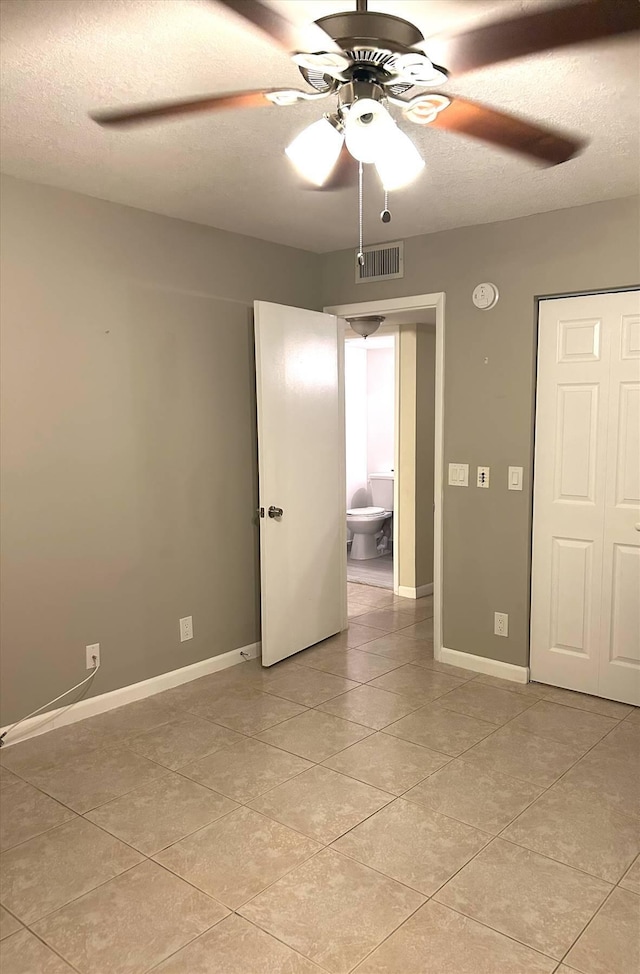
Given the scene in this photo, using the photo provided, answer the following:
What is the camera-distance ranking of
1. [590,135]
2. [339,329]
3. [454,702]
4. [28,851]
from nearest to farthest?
1. [28,851]
2. [590,135]
3. [454,702]
4. [339,329]

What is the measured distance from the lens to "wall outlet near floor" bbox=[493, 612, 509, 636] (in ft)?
13.0

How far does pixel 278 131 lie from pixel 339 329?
2.11 meters

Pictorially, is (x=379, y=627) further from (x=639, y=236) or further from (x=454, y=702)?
(x=639, y=236)

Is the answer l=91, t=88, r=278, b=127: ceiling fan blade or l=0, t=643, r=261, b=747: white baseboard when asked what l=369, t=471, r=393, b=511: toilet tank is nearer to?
l=0, t=643, r=261, b=747: white baseboard

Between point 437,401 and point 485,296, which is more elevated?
point 485,296

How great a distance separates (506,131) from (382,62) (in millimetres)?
868

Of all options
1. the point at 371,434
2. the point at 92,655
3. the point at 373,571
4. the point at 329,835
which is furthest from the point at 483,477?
the point at 371,434

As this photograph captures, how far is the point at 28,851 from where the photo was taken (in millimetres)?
2430

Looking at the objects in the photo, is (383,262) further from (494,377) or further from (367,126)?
(367,126)

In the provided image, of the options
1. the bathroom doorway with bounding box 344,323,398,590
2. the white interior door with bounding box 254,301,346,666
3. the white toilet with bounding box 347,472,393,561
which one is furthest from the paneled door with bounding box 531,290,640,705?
the bathroom doorway with bounding box 344,323,398,590

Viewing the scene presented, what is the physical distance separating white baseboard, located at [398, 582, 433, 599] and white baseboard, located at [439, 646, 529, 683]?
1460 mm

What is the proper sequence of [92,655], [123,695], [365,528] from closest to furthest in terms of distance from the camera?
[92,655], [123,695], [365,528]

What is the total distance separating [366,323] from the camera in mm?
4918

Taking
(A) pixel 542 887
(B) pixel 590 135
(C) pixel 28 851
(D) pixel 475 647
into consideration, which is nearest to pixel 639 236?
(B) pixel 590 135
